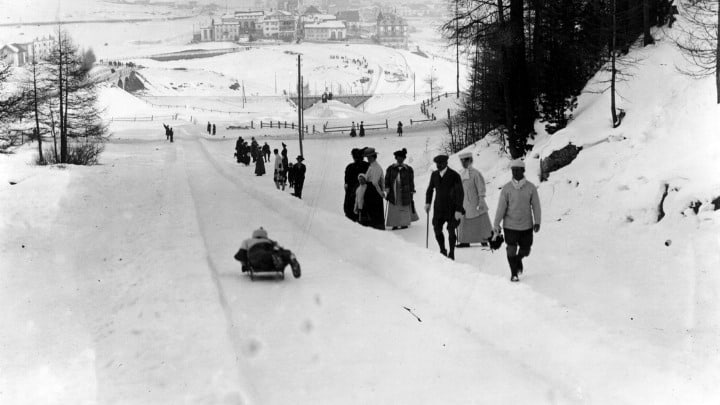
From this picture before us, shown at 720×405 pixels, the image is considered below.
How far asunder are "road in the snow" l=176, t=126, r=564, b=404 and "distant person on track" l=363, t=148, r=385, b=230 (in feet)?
11.6

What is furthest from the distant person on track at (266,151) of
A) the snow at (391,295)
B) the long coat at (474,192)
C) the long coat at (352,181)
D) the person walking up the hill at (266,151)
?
the long coat at (474,192)

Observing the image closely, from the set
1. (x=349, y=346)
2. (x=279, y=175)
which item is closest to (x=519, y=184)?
(x=349, y=346)

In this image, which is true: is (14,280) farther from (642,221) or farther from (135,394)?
(642,221)

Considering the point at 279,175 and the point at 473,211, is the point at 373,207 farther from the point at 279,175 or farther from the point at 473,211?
the point at 279,175

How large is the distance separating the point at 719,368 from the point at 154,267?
27.9ft

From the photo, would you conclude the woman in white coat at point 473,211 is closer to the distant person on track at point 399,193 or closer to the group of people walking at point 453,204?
the group of people walking at point 453,204

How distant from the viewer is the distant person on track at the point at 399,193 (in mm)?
15148

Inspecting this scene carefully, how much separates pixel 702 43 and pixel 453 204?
12922 millimetres

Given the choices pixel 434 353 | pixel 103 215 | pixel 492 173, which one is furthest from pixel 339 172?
pixel 434 353

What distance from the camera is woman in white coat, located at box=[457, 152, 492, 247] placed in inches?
505

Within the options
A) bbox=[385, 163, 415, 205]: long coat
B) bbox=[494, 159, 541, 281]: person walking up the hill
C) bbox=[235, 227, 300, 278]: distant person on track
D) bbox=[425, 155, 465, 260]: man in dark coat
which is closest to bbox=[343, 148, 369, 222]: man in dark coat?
bbox=[385, 163, 415, 205]: long coat

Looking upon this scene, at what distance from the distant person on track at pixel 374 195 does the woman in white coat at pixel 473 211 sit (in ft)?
6.71

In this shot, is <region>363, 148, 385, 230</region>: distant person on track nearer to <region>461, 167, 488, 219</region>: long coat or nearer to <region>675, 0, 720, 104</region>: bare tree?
<region>461, 167, 488, 219</region>: long coat

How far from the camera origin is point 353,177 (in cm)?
1518
